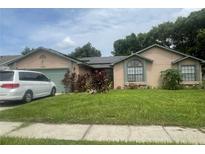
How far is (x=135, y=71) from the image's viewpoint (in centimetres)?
2091

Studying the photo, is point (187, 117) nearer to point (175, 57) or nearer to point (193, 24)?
point (193, 24)

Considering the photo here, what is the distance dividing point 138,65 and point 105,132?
595 inches

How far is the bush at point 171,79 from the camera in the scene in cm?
1877

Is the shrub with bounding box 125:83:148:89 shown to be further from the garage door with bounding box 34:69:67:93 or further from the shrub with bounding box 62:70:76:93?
the garage door with bounding box 34:69:67:93

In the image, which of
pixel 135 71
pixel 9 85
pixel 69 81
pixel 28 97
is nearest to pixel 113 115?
pixel 9 85

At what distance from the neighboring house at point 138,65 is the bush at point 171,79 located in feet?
2.31

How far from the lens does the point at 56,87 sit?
15.0 metres

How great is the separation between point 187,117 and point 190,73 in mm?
13501

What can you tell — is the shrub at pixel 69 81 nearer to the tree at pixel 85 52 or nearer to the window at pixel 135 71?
the tree at pixel 85 52

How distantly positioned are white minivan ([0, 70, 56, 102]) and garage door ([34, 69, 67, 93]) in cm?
264

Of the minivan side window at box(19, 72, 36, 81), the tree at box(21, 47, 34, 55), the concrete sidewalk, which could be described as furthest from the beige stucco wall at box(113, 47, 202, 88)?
the concrete sidewalk

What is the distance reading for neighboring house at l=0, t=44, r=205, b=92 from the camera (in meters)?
17.5

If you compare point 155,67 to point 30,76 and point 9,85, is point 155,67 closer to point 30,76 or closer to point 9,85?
point 30,76
